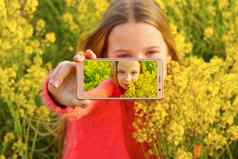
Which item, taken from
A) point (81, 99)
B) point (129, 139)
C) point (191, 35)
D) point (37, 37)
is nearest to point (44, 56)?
point (37, 37)

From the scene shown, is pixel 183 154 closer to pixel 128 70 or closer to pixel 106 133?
pixel 106 133

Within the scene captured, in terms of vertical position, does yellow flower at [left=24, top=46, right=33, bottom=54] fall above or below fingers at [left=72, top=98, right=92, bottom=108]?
above

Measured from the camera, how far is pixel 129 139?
97.5 inches

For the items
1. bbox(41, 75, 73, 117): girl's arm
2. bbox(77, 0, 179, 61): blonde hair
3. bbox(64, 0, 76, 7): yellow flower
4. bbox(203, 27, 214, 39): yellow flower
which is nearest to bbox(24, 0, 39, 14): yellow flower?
bbox(64, 0, 76, 7): yellow flower

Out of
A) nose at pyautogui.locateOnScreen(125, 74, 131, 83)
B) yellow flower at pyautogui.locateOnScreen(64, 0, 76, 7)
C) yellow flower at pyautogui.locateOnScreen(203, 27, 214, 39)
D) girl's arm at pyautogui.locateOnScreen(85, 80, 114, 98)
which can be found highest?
yellow flower at pyautogui.locateOnScreen(64, 0, 76, 7)

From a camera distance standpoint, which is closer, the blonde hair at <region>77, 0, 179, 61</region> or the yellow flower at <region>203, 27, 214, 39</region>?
the blonde hair at <region>77, 0, 179, 61</region>

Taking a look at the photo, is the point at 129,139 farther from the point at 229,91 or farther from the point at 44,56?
the point at 44,56

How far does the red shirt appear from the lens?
2436 millimetres

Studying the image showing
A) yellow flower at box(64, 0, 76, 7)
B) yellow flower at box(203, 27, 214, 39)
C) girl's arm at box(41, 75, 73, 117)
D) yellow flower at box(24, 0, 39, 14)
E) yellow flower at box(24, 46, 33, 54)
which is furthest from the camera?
yellow flower at box(64, 0, 76, 7)

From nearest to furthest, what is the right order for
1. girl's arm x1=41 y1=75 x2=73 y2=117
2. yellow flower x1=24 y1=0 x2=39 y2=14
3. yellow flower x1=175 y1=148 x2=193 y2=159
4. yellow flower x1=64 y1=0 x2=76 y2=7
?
1. girl's arm x1=41 y1=75 x2=73 y2=117
2. yellow flower x1=175 y1=148 x2=193 y2=159
3. yellow flower x1=24 y1=0 x2=39 y2=14
4. yellow flower x1=64 y1=0 x2=76 y2=7

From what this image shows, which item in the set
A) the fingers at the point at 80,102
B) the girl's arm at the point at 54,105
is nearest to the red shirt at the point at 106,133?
the girl's arm at the point at 54,105

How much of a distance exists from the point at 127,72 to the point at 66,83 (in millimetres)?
183

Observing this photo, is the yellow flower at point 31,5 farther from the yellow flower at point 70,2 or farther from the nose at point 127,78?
the nose at point 127,78

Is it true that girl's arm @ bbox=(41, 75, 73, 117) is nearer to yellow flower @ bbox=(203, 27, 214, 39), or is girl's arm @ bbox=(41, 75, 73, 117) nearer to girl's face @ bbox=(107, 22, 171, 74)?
girl's face @ bbox=(107, 22, 171, 74)
